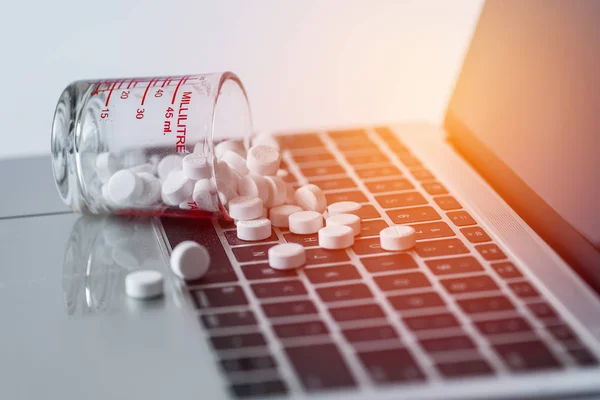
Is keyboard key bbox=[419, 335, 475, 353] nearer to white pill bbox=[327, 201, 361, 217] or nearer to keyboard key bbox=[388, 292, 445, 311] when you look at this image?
keyboard key bbox=[388, 292, 445, 311]

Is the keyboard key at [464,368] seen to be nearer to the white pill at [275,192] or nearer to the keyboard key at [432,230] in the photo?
the keyboard key at [432,230]

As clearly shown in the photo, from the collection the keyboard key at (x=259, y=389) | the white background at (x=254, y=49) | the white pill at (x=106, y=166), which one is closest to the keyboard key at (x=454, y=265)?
the keyboard key at (x=259, y=389)

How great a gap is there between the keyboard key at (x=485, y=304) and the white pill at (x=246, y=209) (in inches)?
9.6

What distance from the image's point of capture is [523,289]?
0.71 m

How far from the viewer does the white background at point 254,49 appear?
1.31 meters

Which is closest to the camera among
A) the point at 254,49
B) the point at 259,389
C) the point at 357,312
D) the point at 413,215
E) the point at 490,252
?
the point at 259,389

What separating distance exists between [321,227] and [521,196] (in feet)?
0.68

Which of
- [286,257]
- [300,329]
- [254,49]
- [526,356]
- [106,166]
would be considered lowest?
[526,356]

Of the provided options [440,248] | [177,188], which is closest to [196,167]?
[177,188]

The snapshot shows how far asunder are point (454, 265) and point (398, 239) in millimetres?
57

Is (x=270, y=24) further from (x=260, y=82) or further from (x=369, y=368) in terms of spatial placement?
(x=369, y=368)

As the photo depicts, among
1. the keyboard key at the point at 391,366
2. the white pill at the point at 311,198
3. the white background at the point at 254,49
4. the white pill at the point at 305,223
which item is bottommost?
the keyboard key at the point at 391,366

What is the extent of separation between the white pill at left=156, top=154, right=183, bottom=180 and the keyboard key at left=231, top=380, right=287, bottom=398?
322 millimetres

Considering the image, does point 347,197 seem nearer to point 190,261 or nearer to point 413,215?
point 413,215
